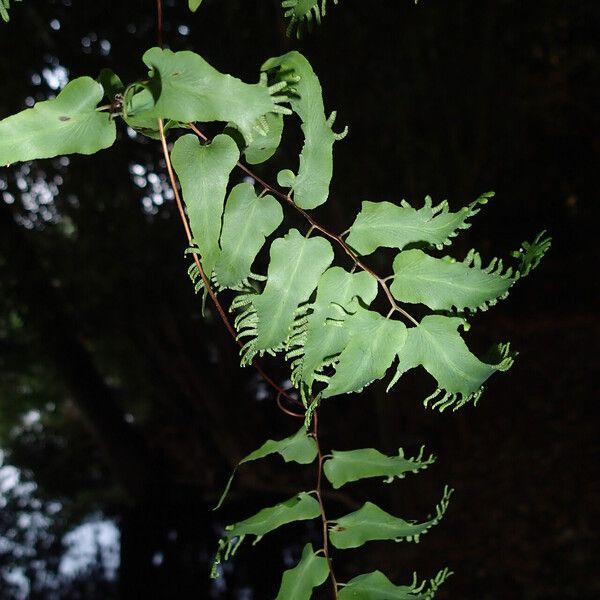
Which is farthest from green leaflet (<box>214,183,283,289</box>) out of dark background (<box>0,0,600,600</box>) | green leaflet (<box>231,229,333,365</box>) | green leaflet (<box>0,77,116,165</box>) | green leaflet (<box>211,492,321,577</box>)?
dark background (<box>0,0,600,600</box>)

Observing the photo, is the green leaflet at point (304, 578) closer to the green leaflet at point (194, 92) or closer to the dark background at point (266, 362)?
the green leaflet at point (194, 92)

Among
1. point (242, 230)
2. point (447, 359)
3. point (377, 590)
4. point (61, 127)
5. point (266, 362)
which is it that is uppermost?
point (61, 127)

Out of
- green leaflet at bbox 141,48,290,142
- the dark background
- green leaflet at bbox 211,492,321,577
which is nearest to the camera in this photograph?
green leaflet at bbox 141,48,290,142

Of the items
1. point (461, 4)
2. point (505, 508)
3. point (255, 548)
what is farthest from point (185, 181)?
point (255, 548)

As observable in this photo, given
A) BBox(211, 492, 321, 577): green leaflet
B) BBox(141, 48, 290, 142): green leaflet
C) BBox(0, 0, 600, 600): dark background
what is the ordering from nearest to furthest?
BBox(141, 48, 290, 142): green leaflet, BBox(211, 492, 321, 577): green leaflet, BBox(0, 0, 600, 600): dark background

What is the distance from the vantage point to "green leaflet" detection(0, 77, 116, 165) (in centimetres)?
49

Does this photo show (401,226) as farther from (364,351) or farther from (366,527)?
(366,527)

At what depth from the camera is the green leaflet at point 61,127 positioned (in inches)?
19.2

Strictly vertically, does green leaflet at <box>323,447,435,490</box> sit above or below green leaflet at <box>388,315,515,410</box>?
below

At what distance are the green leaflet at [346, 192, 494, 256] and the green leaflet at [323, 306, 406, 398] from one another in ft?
0.24

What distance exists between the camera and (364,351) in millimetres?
567

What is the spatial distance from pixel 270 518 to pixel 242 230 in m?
0.34

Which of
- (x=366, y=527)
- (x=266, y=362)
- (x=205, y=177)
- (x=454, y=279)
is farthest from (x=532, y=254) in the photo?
(x=266, y=362)

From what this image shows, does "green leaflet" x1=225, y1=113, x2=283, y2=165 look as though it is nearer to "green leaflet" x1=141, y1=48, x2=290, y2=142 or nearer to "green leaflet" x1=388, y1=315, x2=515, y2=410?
"green leaflet" x1=141, y1=48, x2=290, y2=142
